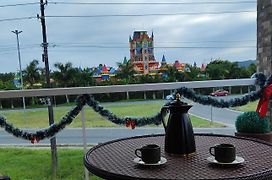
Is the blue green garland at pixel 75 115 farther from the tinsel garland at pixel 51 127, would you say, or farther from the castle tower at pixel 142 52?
the castle tower at pixel 142 52

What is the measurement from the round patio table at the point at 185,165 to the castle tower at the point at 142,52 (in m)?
2.06

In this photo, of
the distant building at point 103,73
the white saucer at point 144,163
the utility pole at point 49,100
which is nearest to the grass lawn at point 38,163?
the utility pole at point 49,100

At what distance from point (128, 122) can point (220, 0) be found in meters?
2.16

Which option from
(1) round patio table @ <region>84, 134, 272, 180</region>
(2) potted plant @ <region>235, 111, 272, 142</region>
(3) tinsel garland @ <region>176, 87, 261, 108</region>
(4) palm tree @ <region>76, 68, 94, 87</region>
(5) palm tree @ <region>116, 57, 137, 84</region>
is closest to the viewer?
(1) round patio table @ <region>84, 134, 272, 180</region>

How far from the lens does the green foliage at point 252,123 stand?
3297 mm

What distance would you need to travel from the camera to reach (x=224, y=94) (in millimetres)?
3660

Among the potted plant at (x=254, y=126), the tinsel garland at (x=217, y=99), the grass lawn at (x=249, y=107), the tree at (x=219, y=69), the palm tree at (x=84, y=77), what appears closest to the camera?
the potted plant at (x=254, y=126)

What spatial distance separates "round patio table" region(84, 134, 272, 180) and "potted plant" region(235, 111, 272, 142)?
145cm

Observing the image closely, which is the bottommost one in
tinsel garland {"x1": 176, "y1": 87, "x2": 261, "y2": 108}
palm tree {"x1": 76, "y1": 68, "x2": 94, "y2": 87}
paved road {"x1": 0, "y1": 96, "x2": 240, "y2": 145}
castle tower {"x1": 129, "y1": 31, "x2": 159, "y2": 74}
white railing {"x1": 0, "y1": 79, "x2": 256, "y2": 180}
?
paved road {"x1": 0, "y1": 96, "x2": 240, "y2": 145}

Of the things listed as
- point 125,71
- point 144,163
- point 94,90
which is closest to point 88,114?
point 94,90

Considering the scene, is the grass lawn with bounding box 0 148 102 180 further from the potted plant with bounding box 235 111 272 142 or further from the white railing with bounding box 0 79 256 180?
the potted plant with bounding box 235 111 272 142

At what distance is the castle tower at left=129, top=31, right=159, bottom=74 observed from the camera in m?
3.91

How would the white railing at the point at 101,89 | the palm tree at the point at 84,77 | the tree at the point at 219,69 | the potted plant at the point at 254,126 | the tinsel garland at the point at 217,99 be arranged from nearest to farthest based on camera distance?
the white railing at the point at 101,89, the potted plant at the point at 254,126, the tinsel garland at the point at 217,99, the palm tree at the point at 84,77, the tree at the point at 219,69

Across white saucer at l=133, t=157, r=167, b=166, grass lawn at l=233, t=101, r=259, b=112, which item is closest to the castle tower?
grass lawn at l=233, t=101, r=259, b=112
